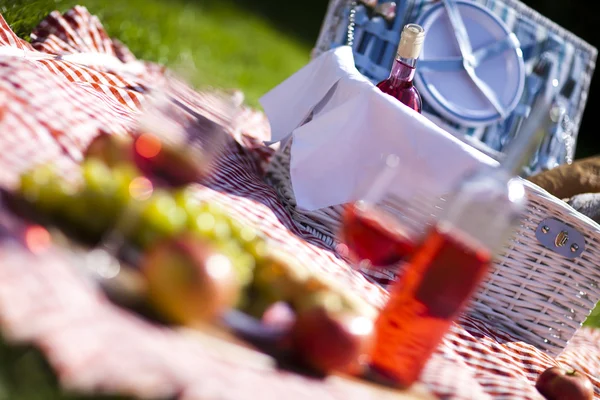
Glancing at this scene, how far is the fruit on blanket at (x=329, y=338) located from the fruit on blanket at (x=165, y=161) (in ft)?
0.87

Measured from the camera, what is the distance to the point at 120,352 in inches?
27.0

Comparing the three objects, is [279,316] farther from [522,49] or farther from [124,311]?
[522,49]

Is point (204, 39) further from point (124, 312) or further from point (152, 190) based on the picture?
point (124, 312)

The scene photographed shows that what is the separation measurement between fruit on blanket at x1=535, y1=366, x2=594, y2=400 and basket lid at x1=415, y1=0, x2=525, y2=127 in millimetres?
1078

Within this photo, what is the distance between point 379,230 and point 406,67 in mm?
702

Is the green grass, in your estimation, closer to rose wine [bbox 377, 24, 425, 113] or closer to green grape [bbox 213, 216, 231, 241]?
rose wine [bbox 377, 24, 425, 113]

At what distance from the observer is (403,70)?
1.60 meters

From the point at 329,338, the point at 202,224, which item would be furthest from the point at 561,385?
the point at 202,224

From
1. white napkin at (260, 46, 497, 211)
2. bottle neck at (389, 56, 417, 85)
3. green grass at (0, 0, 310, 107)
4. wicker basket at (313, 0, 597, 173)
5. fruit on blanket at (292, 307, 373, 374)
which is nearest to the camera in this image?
fruit on blanket at (292, 307, 373, 374)

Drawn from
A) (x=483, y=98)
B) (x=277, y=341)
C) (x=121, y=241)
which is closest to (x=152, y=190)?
(x=121, y=241)

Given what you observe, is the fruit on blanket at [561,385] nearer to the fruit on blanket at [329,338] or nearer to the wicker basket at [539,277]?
the wicker basket at [539,277]

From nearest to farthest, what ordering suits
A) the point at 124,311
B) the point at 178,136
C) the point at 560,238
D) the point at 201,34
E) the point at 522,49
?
the point at 124,311, the point at 178,136, the point at 560,238, the point at 522,49, the point at 201,34

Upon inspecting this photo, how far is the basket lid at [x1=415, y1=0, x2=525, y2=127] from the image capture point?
2.26 m

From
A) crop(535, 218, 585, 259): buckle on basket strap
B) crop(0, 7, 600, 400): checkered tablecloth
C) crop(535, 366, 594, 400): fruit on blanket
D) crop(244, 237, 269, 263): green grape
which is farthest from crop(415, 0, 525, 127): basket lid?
crop(244, 237, 269, 263): green grape
